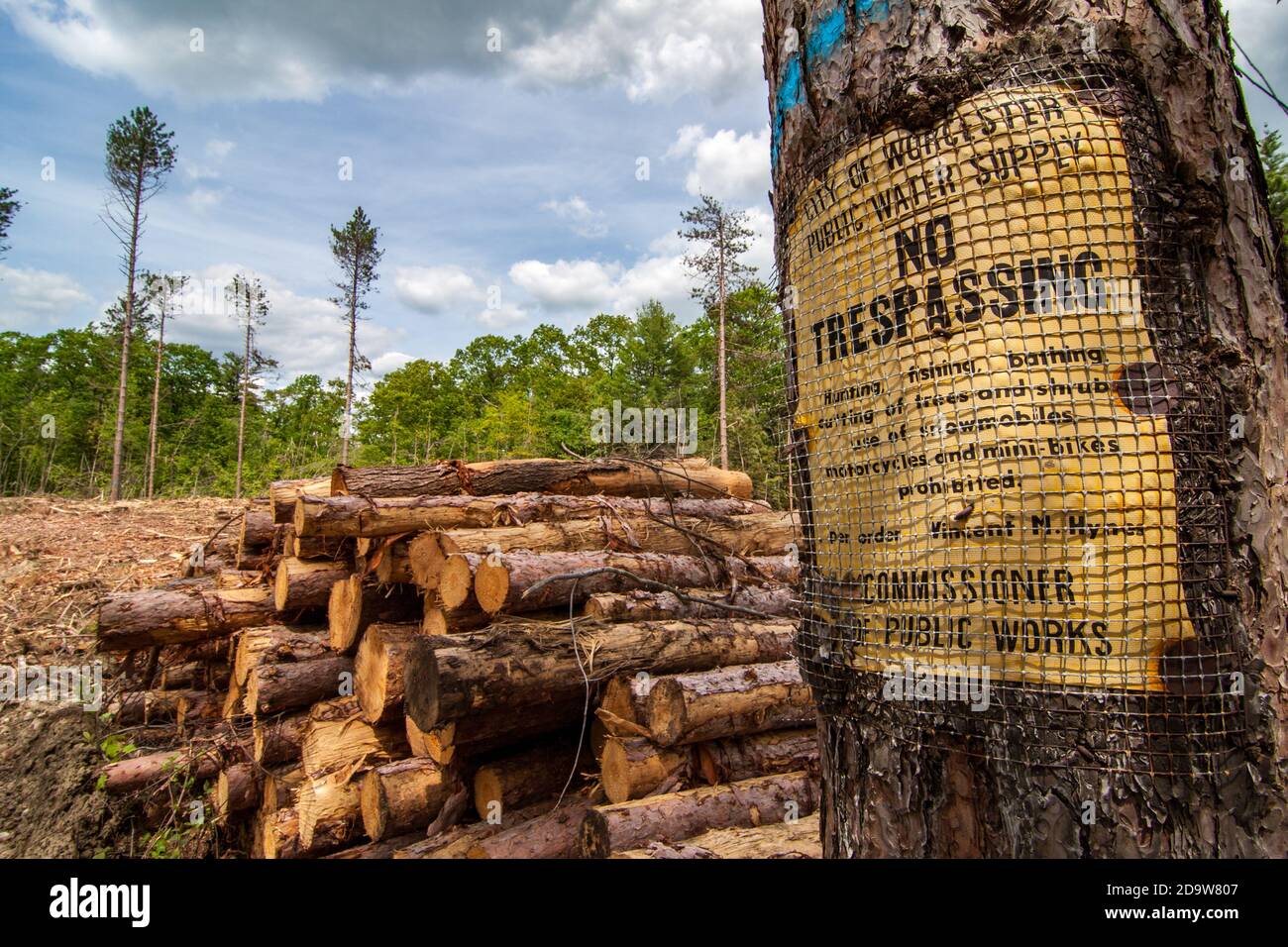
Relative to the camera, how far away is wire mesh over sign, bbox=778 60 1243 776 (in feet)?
4.23

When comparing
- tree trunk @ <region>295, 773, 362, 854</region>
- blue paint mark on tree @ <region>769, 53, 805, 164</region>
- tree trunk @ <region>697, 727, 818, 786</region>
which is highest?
blue paint mark on tree @ <region>769, 53, 805, 164</region>

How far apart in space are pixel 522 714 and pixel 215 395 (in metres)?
54.4

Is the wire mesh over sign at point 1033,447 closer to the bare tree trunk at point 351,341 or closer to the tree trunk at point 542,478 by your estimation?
the tree trunk at point 542,478

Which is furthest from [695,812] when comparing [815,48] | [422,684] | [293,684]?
[293,684]

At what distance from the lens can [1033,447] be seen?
1339 millimetres

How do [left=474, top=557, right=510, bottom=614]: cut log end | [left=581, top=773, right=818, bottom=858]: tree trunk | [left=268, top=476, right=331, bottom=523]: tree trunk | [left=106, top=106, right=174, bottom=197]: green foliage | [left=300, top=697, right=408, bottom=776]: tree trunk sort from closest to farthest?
[left=581, top=773, right=818, bottom=858]: tree trunk < [left=474, top=557, right=510, bottom=614]: cut log end < [left=300, top=697, right=408, bottom=776]: tree trunk < [left=268, top=476, right=331, bottom=523]: tree trunk < [left=106, top=106, right=174, bottom=197]: green foliage

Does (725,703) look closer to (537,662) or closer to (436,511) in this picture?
(537,662)

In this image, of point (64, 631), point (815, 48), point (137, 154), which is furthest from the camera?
point (137, 154)

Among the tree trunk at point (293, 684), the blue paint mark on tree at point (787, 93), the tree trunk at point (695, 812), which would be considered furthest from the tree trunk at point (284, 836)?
the blue paint mark on tree at point (787, 93)

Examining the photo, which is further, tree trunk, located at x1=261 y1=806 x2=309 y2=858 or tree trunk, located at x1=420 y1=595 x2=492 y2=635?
tree trunk, located at x1=420 y1=595 x2=492 y2=635

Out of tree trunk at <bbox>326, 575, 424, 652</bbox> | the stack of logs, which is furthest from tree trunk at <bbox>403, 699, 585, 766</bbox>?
tree trunk at <bbox>326, 575, 424, 652</bbox>

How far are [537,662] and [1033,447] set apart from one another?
2.80 metres

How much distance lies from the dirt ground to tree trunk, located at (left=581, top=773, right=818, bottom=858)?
4281 mm

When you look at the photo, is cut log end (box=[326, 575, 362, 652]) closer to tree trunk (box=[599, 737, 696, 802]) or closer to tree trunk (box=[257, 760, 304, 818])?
tree trunk (box=[257, 760, 304, 818])
